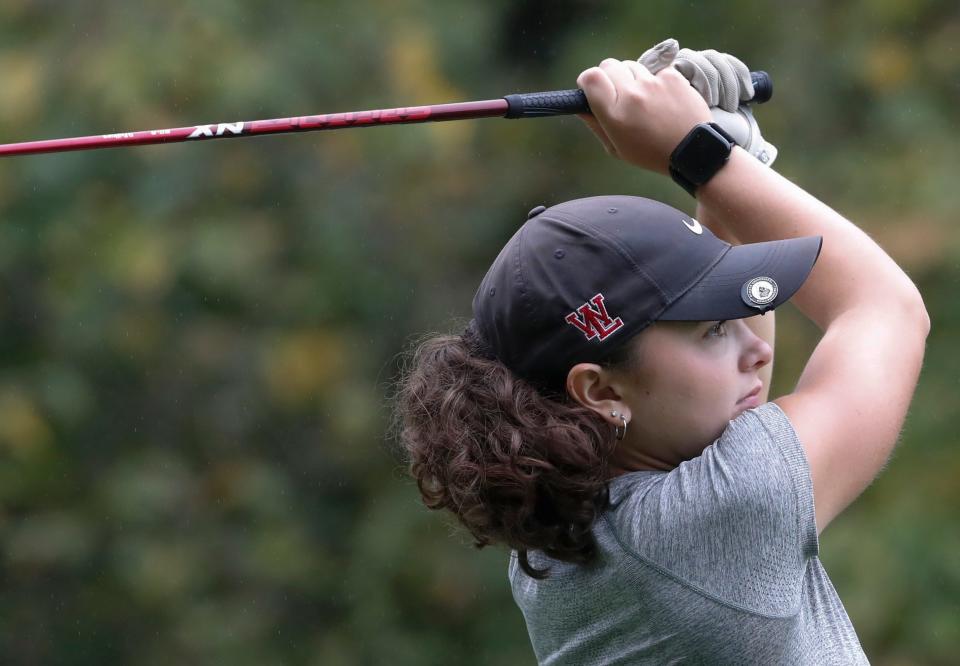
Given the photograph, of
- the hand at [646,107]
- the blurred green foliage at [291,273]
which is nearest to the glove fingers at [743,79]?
the hand at [646,107]

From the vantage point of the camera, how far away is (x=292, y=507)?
676 cm

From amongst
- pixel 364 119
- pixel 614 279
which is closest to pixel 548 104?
pixel 364 119

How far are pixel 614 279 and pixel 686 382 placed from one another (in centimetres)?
16

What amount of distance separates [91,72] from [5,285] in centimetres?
113

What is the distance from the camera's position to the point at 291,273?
21.6ft

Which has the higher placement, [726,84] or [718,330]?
[726,84]

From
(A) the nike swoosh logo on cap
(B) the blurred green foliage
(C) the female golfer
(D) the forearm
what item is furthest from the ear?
(B) the blurred green foliage

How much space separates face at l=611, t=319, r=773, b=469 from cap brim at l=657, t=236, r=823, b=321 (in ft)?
0.12

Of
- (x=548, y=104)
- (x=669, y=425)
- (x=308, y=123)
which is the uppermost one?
(x=308, y=123)

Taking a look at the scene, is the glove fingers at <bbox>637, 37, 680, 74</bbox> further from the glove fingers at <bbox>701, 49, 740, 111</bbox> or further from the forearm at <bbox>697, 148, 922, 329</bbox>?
the forearm at <bbox>697, 148, 922, 329</bbox>

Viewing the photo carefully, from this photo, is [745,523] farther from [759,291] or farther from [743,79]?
[743,79]

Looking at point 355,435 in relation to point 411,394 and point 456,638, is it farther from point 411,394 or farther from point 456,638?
point 411,394

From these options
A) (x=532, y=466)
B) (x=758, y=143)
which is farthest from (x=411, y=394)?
(x=758, y=143)

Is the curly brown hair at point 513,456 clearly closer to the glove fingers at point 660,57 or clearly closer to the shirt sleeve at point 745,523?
the shirt sleeve at point 745,523
